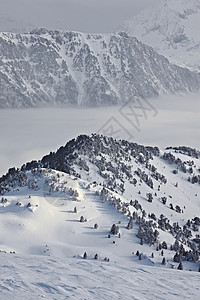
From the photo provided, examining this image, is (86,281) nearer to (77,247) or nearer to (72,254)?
(72,254)

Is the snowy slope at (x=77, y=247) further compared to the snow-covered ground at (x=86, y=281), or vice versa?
the snowy slope at (x=77, y=247)

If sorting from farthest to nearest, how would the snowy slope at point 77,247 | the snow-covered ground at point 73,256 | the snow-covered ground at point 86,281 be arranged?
1. the snowy slope at point 77,247
2. the snow-covered ground at point 73,256
3. the snow-covered ground at point 86,281

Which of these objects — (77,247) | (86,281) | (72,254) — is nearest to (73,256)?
(72,254)

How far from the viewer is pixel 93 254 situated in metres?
131

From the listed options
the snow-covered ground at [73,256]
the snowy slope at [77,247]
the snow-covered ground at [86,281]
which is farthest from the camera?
the snowy slope at [77,247]

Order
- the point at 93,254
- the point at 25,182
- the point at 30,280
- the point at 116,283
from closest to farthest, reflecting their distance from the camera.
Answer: the point at 30,280, the point at 116,283, the point at 93,254, the point at 25,182

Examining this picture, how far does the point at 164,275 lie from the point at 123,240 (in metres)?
92.5

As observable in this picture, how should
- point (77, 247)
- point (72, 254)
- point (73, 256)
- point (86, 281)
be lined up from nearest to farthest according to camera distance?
point (86, 281), point (73, 256), point (72, 254), point (77, 247)

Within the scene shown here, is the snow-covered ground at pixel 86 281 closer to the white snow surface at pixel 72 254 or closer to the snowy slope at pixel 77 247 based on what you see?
the white snow surface at pixel 72 254

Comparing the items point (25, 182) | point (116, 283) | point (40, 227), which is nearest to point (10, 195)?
point (25, 182)

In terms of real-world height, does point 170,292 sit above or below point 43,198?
below

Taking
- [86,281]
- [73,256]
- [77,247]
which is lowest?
[73,256]

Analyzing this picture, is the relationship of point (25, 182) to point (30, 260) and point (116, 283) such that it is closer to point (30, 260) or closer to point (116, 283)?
point (30, 260)

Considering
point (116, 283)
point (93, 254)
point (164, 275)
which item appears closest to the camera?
point (116, 283)
